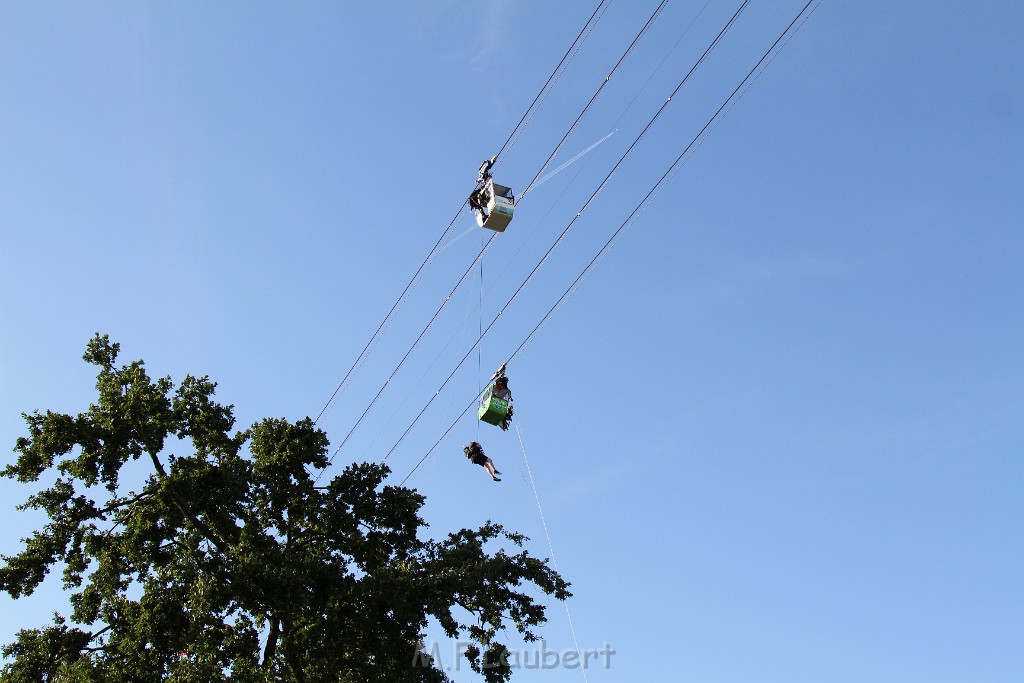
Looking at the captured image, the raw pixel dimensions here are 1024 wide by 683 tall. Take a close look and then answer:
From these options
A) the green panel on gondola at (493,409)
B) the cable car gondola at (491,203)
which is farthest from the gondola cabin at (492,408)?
the cable car gondola at (491,203)

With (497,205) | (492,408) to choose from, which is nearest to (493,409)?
(492,408)

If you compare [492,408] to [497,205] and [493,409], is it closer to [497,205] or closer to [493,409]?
[493,409]

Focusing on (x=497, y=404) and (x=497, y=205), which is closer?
(x=497, y=205)

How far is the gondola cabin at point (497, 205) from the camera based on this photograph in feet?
56.4

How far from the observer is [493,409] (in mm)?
19234

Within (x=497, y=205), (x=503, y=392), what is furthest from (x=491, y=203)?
(x=503, y=392)

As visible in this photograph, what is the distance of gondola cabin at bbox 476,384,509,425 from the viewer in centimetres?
1925

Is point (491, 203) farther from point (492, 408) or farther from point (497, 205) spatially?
point (492, 408)

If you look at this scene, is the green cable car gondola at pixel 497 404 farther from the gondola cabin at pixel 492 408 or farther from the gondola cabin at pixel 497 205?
the gondola cabin at pixel 497 205

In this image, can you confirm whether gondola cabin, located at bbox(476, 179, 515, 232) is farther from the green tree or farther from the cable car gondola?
the green tree

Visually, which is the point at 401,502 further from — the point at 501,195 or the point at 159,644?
the point at 501,195

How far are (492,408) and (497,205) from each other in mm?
4634

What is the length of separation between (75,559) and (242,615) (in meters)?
3.82

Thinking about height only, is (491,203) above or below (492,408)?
above
